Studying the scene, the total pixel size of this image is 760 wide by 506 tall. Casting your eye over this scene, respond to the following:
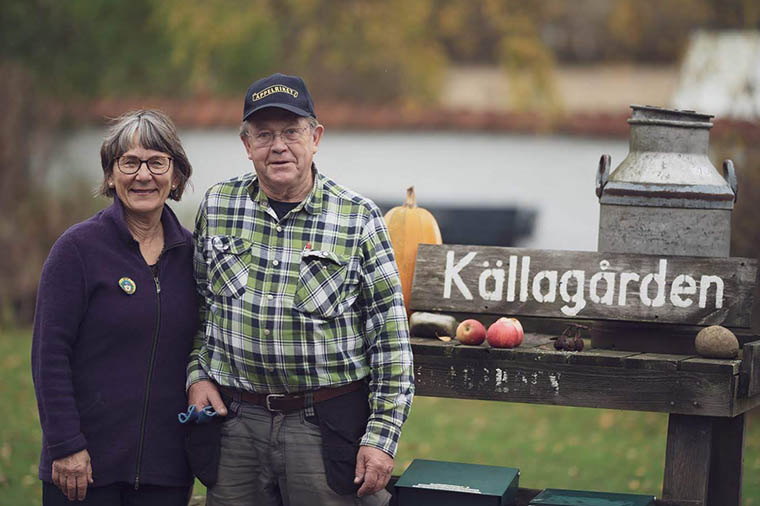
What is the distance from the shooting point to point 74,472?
3322mm

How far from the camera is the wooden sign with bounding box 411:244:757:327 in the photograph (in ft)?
12.5

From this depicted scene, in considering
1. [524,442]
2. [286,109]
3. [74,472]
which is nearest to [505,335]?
[286,109]

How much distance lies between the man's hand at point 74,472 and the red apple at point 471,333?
1.34 meters

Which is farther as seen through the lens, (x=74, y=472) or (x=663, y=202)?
(x=663, y=202)

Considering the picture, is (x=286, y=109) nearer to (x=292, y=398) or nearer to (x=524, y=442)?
(x=292, y=398)

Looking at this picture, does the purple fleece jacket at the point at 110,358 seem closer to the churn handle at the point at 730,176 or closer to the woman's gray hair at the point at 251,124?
the woman's gray hair at the point at 251,124

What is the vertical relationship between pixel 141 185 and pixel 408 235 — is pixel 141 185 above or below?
above

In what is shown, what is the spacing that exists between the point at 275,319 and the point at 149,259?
477mm

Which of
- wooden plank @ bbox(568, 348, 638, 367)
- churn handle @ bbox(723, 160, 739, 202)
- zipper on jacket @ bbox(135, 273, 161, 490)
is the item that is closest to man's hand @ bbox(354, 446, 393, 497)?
zipper on jacket @ bbox(135, 273, 161, 490)

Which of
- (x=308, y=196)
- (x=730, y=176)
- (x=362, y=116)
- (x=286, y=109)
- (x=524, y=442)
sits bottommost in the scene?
(x=524, y=442)

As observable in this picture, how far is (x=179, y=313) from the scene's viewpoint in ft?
11.5

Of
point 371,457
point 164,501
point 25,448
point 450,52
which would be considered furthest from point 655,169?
point 450,52

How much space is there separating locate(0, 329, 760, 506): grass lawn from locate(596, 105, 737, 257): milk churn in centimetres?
250

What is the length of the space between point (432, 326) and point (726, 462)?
3.88 feet
